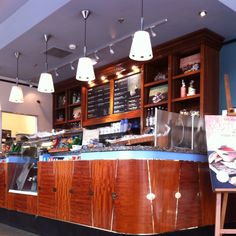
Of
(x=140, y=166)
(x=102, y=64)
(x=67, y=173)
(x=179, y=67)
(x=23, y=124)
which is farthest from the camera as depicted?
(x=23, y=124)

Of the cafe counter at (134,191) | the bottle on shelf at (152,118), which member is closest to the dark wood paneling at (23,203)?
the cafe counter at (134,191)

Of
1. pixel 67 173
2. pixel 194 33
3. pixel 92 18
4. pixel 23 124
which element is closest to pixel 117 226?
pixel 67 173

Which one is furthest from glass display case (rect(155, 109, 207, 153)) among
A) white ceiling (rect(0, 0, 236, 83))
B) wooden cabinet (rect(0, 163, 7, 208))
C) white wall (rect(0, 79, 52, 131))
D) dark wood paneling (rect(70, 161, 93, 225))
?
white wall (rect(0, 79, 52, 131))

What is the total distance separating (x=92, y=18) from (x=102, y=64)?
200 cm

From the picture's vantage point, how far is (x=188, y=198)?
329 centimetres

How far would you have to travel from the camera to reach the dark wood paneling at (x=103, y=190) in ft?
10.1

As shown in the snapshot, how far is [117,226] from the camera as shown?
117 inches

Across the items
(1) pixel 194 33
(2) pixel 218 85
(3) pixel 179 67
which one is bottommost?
(2) pixel 218 85

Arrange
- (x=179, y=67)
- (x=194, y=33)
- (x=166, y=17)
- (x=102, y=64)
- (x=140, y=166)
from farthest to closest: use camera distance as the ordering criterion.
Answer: (x=102, y=64)
(x=179, y=67)
(x=194, y=33)
(x=166, y=17)
(x=140, y=166)

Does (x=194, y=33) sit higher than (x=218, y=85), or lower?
higher

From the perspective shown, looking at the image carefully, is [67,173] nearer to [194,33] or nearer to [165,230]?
[165,230]

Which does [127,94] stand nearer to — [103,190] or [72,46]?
[72,46]

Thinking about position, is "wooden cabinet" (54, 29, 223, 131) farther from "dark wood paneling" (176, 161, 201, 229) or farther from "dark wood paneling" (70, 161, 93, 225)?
"dark wood paneling" (70, 161, 93, 225)

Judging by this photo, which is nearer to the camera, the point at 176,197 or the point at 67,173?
the point at 176,197
